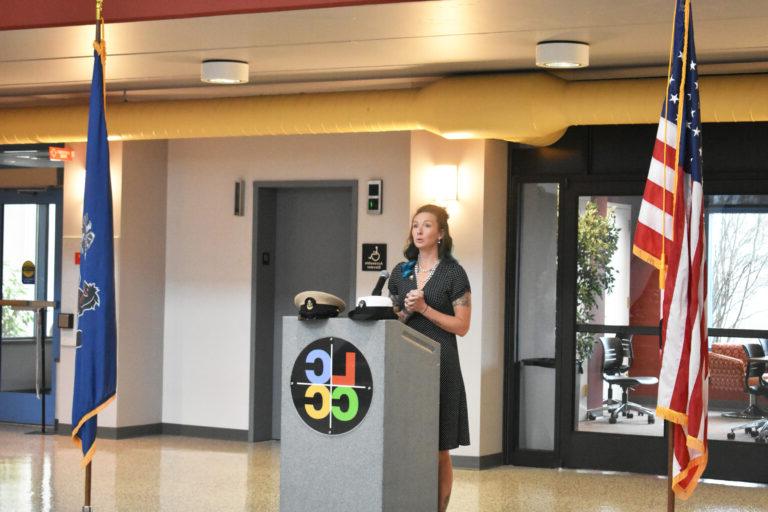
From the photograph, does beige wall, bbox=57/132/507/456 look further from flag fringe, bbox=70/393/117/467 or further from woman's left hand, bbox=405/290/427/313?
flag fringe, bbox=70/393/117/467

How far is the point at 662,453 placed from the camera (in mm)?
8484

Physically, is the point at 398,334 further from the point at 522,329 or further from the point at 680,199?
the point at 522,329

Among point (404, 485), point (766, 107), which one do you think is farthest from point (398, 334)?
point (766, 107)

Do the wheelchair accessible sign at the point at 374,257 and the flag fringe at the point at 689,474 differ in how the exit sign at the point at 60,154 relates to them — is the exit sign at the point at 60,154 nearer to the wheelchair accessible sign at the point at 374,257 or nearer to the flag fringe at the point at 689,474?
the wheelchair accessible sign at the point at 374,257

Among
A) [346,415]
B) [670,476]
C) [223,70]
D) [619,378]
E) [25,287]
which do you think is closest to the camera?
[670,476]

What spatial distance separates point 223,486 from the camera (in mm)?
7934

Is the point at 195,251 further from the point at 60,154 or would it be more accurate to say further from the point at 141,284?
the point at 60,154

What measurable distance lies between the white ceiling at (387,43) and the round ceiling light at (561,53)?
0.08 meters

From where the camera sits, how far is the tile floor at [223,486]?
24.0 feet

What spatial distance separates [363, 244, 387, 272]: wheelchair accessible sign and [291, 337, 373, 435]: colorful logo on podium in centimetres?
455

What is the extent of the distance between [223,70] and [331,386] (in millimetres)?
3623

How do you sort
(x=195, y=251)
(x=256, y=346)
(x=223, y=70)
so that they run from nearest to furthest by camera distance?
(x=223, y=70)
(x=256, y=346)
(x=195, y=251)

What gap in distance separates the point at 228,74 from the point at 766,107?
3.43 meters

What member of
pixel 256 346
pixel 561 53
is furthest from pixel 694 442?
pixel 256 346
